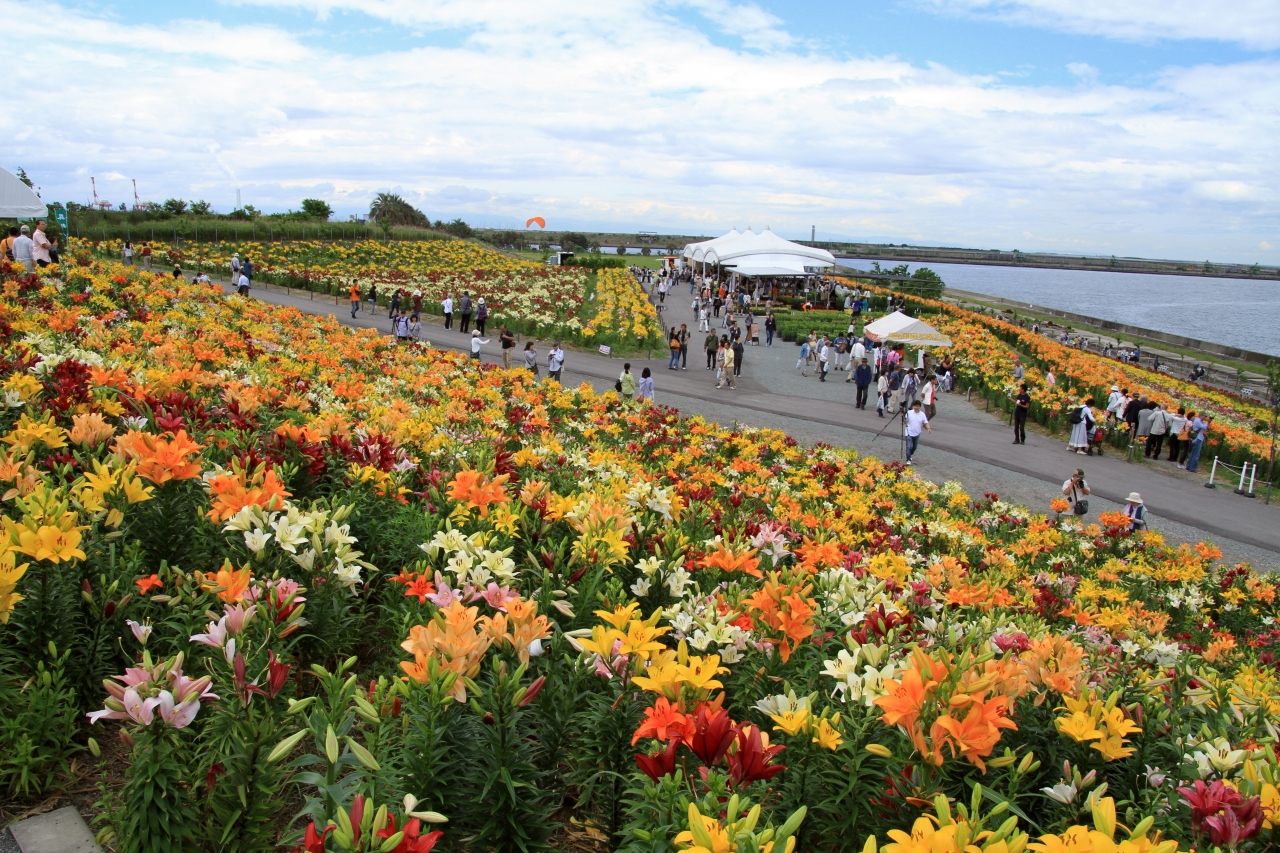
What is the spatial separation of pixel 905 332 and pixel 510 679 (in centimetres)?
2065

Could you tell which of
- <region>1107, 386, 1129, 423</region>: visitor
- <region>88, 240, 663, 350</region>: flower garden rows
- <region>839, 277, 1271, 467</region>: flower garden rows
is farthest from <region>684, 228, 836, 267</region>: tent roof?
<region>1107, 386, 1129, 423</region>: visitor

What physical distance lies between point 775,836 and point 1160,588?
26.5ft

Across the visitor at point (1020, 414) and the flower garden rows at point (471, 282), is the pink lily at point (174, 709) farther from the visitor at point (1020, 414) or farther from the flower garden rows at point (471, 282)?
the flower garden rows at point (471, 282)

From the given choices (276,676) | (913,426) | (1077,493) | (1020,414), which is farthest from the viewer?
(1020,414)

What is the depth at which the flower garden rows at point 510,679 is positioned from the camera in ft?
6.38

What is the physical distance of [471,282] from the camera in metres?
31.9

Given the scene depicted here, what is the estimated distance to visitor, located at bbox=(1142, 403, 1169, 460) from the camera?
16.1 meters

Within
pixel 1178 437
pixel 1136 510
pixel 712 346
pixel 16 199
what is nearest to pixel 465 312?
pixel 712 346

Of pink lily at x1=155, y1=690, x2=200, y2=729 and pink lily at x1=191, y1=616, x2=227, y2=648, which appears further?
pink lily at x1=191, y1=616, x2=227, y2=648

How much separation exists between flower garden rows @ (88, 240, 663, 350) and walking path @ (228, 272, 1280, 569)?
171cm

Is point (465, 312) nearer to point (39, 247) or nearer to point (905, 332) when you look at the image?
point (39, 247)

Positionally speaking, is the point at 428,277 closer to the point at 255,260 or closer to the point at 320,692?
the point at 255,260

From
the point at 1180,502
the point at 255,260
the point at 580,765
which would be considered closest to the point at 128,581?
the point at 580,765

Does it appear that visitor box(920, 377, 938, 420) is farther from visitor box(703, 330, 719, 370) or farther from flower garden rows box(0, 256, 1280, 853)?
flower garden rows box(0, 256, 1280, 853)
